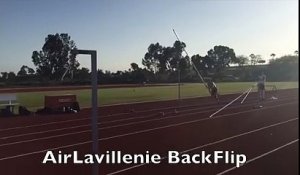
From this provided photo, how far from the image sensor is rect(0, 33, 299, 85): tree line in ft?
58.1

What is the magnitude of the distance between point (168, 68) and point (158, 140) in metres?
37.9

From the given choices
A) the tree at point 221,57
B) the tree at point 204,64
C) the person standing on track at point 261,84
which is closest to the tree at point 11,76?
the tree at point 204,64

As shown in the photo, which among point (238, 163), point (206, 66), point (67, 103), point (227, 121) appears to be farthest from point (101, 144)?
point (206, 66)

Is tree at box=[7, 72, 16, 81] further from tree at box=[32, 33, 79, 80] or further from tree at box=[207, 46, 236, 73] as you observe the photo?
tree at box=[207, 46, 236, 73]

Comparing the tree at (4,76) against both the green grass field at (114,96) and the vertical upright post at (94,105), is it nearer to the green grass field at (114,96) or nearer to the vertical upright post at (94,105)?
the green grass field at (114,96)

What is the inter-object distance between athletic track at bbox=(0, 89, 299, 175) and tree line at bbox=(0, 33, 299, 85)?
A: 5.62ft

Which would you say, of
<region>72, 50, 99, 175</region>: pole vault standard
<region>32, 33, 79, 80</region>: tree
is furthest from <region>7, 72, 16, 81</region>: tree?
<region>72, 50, 99, 175</region>: pole vault standard

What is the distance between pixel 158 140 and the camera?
11281 mm

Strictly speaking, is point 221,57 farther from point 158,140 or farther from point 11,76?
point 11,76

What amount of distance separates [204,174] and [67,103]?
45.6 feet

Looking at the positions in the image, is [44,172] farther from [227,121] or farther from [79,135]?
[227,121]

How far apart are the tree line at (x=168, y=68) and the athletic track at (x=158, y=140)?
1.71 meters

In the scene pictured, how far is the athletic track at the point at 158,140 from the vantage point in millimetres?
7922

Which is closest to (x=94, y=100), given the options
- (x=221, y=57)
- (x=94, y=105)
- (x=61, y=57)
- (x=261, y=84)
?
(x=94, y=105)
